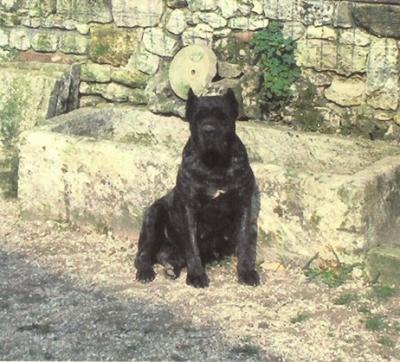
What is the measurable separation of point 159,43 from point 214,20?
596 mm

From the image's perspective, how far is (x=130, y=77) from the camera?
859cm

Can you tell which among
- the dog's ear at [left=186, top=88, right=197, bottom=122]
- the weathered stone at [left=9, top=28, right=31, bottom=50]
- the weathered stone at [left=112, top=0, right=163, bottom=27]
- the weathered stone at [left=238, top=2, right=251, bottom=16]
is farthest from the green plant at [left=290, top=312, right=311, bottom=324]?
the weathered stone at [left=9, top=28, right=31, bottom=50]

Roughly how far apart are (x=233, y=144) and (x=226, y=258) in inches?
35.4

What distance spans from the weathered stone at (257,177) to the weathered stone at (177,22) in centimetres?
82

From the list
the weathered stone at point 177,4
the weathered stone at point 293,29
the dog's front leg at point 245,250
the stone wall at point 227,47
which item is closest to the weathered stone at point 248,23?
the stone wall at point 227,47

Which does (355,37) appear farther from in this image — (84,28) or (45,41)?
(45,41)

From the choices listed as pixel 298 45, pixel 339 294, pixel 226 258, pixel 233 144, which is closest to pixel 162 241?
pixel 226 258

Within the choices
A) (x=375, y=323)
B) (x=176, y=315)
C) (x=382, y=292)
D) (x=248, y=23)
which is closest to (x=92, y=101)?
(x=248, y=23)

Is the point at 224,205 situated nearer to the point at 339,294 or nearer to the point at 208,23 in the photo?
the point at 339,294

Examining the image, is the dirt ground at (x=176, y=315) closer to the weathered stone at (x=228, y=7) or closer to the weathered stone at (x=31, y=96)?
the weathered stone at (x=31, y=96)

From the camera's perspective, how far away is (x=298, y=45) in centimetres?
773

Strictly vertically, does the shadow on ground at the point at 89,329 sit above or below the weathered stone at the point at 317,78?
below

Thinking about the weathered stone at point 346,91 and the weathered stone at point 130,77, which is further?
the weathered stone at point 130,77

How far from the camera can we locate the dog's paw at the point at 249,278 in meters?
6.04
